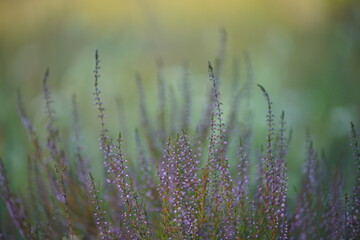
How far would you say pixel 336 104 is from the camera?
8.74ft

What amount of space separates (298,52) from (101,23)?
1.08 metres

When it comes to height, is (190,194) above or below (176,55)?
below

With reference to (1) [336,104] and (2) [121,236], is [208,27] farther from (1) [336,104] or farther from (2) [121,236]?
(2) [121,236]

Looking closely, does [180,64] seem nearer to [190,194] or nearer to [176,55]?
[176,55]

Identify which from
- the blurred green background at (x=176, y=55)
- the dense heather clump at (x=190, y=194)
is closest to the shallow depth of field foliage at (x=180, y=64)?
the blurred green background at (x=176, y=55)

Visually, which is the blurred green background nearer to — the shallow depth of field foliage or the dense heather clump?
the shallow depth of field foliage

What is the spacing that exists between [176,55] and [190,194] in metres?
1.37

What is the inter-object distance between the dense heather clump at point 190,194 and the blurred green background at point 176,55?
69 centimetres

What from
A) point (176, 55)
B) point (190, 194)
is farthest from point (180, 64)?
point (190, 194)

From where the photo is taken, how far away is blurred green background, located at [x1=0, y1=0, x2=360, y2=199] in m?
2.64

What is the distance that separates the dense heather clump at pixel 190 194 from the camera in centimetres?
124

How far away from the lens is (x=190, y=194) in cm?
146

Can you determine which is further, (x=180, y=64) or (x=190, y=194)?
(x=180, y=64)

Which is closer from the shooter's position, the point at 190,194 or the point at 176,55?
the point at 190,194
